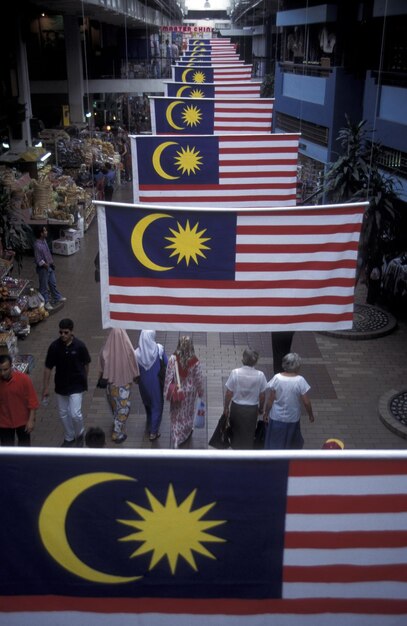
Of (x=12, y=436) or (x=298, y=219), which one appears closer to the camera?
(x=298, y=219)

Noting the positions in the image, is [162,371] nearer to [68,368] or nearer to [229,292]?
[68,368]

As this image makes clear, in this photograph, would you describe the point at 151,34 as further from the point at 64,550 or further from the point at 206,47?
the point at 64,550

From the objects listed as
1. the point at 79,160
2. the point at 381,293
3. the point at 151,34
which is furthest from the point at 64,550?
the point at 151,34

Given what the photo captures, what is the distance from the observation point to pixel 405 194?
12773 mm

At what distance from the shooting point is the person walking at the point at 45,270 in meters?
12.2

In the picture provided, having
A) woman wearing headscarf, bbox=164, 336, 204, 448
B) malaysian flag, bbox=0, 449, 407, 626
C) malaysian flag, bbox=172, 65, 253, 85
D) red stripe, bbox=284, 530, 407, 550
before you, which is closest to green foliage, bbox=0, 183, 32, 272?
woman wearing headscarf, bbox=164, 336, 204, 448

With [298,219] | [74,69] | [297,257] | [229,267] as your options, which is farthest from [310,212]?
[74,69]

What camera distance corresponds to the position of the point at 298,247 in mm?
6207

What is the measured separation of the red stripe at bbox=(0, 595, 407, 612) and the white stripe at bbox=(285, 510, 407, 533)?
337mm

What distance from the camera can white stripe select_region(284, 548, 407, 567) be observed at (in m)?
3.00

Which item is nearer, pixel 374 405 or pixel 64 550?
pixel 64 550

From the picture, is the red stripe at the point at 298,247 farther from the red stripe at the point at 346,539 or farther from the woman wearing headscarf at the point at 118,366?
the red stripe at the point at 346,539

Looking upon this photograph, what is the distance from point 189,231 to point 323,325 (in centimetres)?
149

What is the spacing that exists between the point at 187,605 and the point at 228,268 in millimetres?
3672
